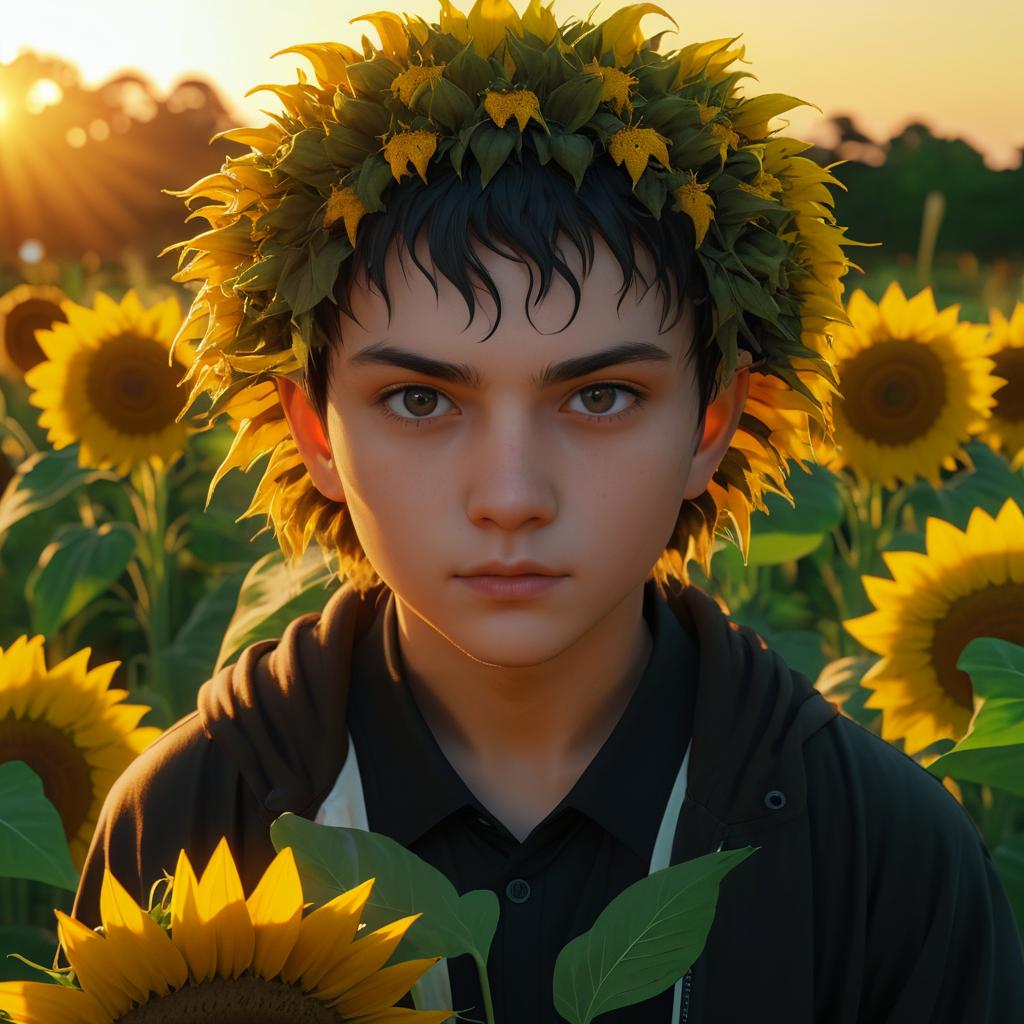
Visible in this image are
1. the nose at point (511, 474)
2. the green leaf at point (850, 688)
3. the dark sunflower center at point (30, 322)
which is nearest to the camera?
the nose at point (511, 474)

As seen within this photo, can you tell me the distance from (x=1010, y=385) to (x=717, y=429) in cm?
158

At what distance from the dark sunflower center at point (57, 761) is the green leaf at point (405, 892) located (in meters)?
1.05

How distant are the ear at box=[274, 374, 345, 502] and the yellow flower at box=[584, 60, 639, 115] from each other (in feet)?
1.46

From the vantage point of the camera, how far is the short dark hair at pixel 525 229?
1361mm

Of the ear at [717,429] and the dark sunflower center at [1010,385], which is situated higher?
the dark sunflower center at [1010,385]

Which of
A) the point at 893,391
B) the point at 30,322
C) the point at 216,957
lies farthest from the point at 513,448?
the point at 30,322

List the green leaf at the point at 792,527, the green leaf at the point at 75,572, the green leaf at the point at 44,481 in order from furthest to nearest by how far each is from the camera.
Result: the green leaf at the point at 44,481
the green leaf at the point at 75,572
the green leaf at the point at 792,527

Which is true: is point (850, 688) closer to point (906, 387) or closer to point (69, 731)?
point (906, 387)

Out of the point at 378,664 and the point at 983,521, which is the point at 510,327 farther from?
the point at 983,521

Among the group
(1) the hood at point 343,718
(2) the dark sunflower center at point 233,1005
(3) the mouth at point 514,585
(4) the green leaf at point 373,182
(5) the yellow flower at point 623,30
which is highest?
(5) the yellow flower at point 623,30

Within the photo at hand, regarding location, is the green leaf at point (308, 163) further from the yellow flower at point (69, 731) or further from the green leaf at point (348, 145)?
the yellow flower at point (69, 731)

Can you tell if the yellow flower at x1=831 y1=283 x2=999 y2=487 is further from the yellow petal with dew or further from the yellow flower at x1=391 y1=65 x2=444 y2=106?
the yellow petal with dew

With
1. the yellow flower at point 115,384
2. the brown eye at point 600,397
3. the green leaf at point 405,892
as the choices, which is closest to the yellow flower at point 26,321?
the yellow flower at point 115,384

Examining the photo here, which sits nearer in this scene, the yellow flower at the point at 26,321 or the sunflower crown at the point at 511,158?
the sunflower crown at the point at 511,158
